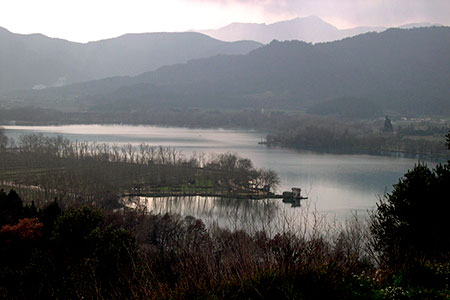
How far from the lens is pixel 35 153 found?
22.8 metres

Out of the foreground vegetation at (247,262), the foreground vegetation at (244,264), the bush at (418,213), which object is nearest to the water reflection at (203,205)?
the foreground vegetation at (247,262)

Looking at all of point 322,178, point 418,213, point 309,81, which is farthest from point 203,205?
point 309,81

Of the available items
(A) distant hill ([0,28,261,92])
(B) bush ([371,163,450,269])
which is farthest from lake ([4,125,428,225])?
(A) distant hill ([0,28,261,92])

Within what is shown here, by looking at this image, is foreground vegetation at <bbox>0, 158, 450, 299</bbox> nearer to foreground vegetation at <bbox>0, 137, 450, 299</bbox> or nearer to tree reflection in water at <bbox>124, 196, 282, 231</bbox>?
foreground vegetation at <bbox>0, 137, 450, 299</bbox>

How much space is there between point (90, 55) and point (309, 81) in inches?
2982

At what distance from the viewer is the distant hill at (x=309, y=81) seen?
67.6 m

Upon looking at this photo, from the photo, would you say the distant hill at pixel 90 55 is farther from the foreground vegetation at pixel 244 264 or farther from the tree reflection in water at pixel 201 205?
the foreground vegetation at pixel 244 264

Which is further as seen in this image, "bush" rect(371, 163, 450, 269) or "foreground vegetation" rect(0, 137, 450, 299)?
"bush" rect(371, 163, 450, 269)

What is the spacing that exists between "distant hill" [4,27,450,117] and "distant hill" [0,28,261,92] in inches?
859

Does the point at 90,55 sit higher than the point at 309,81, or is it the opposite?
the point at 90,55

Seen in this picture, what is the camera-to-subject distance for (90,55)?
130250mm

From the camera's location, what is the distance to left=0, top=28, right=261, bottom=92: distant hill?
339 feet

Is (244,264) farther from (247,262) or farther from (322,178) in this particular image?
(322,178)

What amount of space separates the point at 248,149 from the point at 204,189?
46.1ft
